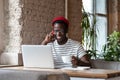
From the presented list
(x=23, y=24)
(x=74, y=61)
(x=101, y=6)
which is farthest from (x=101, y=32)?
(x=74, y=61)

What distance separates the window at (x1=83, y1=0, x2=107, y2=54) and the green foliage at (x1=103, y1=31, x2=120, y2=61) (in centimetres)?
47

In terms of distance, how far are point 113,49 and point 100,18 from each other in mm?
1035

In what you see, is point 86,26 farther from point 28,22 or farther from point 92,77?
point 92,77

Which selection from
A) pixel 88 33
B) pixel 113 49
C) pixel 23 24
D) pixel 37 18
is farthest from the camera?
pixel 88 33

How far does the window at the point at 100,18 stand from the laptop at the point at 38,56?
10.2ft

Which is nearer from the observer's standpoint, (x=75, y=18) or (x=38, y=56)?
(x=38, y=56)

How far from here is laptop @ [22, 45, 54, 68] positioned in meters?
2.80

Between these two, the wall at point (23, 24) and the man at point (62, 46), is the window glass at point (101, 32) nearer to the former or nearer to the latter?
the wall at point (23, 24)

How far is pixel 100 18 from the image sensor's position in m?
6.08

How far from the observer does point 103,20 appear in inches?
242

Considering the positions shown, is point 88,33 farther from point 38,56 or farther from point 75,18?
point 38,56

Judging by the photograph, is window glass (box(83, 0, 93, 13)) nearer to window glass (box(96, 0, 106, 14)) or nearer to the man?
Answer: window glass (box(96, 0, 106, 14))

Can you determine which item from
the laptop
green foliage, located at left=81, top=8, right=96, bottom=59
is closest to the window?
green foliage, located at left=81, top=8, right=96, bottom=59

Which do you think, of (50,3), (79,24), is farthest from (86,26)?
(50,3)
